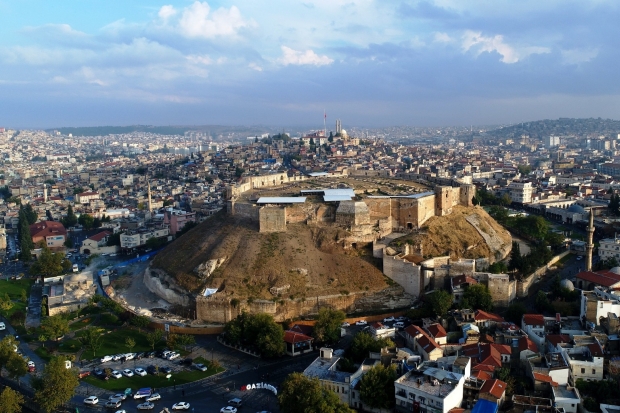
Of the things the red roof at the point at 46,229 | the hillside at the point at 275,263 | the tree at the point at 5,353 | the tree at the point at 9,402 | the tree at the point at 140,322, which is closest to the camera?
the tree at the point at 9,402

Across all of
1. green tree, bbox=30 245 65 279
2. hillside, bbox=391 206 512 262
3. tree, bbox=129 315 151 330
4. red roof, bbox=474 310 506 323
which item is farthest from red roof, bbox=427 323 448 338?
green tree, bbox=30 245 65 279

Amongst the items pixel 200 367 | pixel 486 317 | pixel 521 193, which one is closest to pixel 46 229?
pixel 200 367

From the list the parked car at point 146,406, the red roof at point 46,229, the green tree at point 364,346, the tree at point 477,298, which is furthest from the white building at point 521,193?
the parked car at point 146,406

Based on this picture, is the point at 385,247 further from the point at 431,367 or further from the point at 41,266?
the point at 41,266

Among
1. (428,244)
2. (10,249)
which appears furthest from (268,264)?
(10,249)

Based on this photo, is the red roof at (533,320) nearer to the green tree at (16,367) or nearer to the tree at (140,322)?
the tree at (140,322)

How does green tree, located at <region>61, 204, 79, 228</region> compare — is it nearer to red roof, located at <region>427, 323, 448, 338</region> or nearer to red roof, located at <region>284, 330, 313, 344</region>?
red roof, located at <region>284, 330, 313, 344</region>
